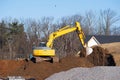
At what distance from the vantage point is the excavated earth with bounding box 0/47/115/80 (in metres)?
26.5

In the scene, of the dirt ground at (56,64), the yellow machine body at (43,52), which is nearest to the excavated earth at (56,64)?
the dirt ground at (56,64)

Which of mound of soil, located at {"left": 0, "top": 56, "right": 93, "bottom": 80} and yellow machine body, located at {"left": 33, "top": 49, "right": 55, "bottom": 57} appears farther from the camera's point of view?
yellow machine body, located at {"left": 33, "top": 49, "right": 55, "bottom": 57}

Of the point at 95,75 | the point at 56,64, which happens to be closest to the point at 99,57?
the point at 56,64

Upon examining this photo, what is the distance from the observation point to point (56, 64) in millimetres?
27625

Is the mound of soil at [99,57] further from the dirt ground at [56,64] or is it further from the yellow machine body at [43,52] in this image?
the yellow machine body at [43,52]

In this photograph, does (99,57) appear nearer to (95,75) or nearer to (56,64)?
(56,64)

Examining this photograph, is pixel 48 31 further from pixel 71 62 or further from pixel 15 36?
pixel 71 62

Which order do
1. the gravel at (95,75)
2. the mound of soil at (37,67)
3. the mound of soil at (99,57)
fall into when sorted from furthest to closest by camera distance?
the mound of soil at (99,57), the mound of soil at (37,67), the gravel at (95,75)

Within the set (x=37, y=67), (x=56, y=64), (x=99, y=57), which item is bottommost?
(x=37, y=67)

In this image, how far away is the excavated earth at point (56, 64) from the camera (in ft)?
87.0

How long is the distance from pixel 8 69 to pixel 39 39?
3677cm

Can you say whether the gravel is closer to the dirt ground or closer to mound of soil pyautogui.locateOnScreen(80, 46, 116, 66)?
the dirt ground

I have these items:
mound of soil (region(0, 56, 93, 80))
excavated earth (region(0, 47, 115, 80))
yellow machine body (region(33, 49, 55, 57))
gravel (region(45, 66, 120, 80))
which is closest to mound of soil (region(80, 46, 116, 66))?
excavated earth (region(0, 47, 115, 80))

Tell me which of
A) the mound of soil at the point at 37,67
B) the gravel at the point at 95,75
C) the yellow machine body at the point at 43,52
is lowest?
the mound of soil at the point at 37,67
